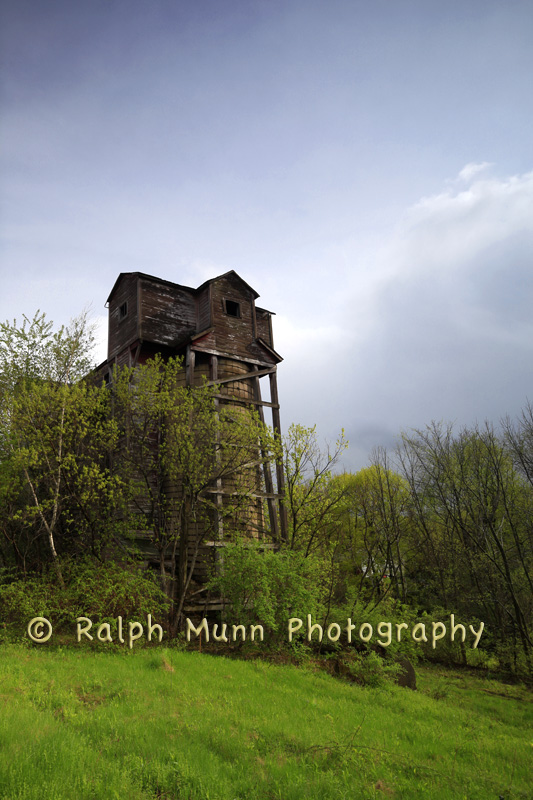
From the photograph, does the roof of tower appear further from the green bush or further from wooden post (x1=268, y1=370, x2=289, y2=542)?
the green bush

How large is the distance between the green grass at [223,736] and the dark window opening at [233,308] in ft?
47.4

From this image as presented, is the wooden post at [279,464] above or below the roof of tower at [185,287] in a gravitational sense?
below

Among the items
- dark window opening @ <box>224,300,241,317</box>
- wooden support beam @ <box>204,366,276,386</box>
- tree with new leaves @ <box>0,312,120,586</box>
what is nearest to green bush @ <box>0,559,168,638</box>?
tree with new leaves @ <box>0,312,120,586</box>

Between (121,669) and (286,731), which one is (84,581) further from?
(286,731)

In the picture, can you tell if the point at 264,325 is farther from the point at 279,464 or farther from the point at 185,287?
the point at 279,464

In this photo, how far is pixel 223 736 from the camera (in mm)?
7602

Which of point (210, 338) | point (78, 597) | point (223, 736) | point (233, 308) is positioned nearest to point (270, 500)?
point (210, 338)

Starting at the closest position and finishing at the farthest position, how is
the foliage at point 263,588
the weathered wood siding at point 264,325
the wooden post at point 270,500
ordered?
the foliage at point 263,588
the wooden post at point 270,500
the weathered wood siding at point 264,325

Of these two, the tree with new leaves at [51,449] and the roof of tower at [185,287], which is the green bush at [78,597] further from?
the roof of tower at [185,287]

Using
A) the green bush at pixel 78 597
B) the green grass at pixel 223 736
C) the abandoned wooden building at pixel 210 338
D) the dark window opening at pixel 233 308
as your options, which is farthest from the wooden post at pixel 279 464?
the green grass at pixel 223 736

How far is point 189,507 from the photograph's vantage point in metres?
16.6

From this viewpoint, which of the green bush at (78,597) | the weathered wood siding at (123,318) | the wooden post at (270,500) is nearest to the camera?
the green bush at (78,597)

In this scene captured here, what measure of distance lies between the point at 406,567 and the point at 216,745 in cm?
2900

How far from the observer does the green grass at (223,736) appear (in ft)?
20.1
